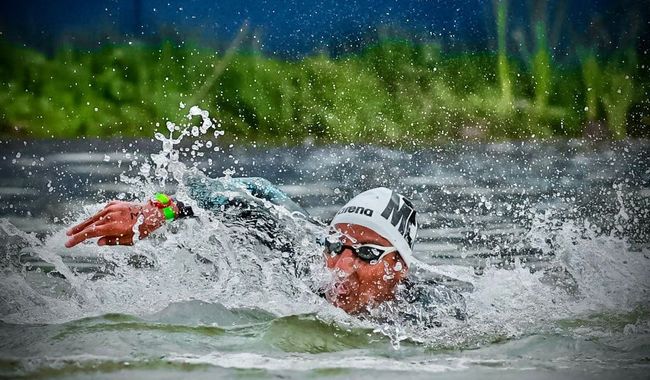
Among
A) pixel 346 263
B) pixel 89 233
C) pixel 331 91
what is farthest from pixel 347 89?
pixel 89 233

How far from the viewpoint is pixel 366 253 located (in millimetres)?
3332

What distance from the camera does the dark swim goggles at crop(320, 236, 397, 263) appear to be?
3322 millimetres

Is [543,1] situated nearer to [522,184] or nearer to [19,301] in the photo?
[522,184]

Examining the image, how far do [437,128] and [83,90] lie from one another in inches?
181

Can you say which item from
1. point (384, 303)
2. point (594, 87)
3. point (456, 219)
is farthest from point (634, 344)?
point (594, 87)

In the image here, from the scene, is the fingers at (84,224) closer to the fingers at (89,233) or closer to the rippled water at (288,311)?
the fingers at (89,233)

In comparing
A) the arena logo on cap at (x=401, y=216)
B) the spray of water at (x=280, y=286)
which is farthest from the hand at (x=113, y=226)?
the arena logo on cap at (x=401, y=216)

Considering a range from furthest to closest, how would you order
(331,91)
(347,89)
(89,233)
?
1. (331,91)
2. (347,89)
3. (89,233)

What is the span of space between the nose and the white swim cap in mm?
144

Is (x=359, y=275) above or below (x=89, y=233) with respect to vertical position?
below

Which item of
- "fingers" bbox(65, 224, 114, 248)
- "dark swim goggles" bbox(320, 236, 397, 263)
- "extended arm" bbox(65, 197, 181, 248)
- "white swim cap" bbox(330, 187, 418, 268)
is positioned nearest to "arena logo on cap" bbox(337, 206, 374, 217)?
"white swim cap" bbox(330, 187, 418, 268)

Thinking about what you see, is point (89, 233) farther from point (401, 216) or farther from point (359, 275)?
point (401, 216)

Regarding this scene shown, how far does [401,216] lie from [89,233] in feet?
3.43

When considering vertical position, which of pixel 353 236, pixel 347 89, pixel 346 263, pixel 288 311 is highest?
pixel 347 89
